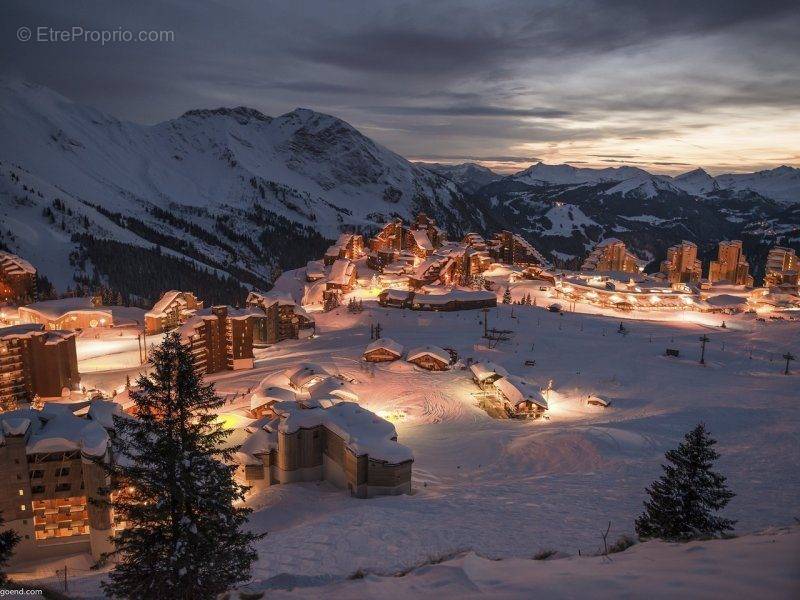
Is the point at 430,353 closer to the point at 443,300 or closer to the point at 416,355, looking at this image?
the point at 416,355

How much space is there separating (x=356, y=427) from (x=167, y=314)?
44.2 meters

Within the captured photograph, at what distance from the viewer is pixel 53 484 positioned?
83.0ft

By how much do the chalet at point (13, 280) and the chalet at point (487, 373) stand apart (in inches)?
2804

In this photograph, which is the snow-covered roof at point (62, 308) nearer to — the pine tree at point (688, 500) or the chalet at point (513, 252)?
the pine tree at point (688, 500)

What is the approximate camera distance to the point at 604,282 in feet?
304

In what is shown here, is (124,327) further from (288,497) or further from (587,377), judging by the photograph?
(587,377)

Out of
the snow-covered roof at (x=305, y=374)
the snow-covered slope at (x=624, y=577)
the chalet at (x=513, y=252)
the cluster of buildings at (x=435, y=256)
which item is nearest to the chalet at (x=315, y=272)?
the cluster of buildings at (x=435, y=256)

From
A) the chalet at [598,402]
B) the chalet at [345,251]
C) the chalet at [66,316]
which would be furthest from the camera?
the chalet at [345,251]

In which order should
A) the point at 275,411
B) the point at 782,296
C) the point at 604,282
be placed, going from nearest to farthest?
the point at 275,411 < the point at 782,296 < the point at 604,282

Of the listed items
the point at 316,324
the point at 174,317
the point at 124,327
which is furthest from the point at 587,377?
the point at 124,327

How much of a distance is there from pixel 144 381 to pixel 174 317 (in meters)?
57.7

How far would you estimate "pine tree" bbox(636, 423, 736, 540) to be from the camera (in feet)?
56.8

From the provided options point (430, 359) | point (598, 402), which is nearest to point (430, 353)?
point (430, 359)

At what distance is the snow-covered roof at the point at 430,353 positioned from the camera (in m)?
46.4
